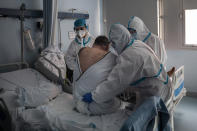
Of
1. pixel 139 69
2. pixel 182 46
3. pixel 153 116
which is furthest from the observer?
pixel 182 46

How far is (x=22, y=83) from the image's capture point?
8.79 feet

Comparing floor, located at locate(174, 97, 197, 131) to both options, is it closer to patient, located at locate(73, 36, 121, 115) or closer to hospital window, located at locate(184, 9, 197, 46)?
hospital window, located at locate(184, 9, 197, 46)

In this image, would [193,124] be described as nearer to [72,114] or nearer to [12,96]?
[72,114]

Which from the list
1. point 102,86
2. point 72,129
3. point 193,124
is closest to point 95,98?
point 102,86

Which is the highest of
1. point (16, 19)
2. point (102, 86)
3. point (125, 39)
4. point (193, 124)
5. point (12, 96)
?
point (16, 19)

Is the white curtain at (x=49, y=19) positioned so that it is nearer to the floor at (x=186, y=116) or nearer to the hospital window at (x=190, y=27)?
the floor at (x=186, y=116)

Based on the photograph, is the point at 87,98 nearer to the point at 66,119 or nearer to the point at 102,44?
the point at 66,119

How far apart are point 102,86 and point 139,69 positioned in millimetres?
334

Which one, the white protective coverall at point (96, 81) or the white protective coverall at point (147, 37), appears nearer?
the white protective coverall at point (96, 81)

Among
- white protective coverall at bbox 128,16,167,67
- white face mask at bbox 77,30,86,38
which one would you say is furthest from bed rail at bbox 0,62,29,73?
white protective coverall at bbox 128,16,167,67

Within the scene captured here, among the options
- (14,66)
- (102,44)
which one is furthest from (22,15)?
(102,44)

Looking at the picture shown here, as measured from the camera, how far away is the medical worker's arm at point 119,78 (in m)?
1.75

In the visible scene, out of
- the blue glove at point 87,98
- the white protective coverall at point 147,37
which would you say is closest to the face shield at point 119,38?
the blue glove at point 87,98

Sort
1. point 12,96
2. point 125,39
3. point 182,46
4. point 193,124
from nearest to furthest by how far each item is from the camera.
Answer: point 125,39
point 12,96
point 193,124
point 182,46
